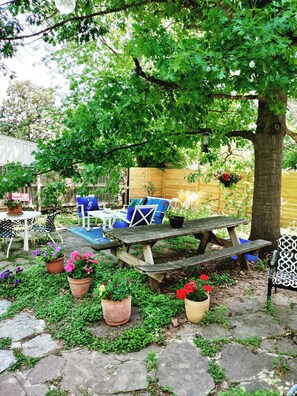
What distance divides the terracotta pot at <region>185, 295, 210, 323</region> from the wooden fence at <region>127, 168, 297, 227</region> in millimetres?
4853

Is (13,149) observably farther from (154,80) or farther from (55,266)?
(154,80)

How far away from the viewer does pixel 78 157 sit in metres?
4.50

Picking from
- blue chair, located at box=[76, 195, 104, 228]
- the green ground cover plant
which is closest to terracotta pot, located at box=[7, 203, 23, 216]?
the green ground cover plant

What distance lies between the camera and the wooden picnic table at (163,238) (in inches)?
136

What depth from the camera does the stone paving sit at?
2100 millimetres

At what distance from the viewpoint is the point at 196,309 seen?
2.95 metres

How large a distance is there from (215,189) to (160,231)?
6209 millimetres

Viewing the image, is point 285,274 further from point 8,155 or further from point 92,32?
point 8,155

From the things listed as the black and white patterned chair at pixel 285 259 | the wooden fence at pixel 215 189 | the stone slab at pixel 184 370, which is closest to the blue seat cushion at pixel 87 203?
the wooden fence at pixel 215 189

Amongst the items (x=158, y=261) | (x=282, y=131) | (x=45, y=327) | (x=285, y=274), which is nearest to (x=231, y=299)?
(x=285, y=274)

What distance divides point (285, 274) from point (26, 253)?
4.66 meters

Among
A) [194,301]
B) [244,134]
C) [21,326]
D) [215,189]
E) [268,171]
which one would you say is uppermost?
[244,134]

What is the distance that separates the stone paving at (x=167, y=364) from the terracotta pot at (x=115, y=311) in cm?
43

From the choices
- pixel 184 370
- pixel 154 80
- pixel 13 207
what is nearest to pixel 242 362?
pixel 184 370
